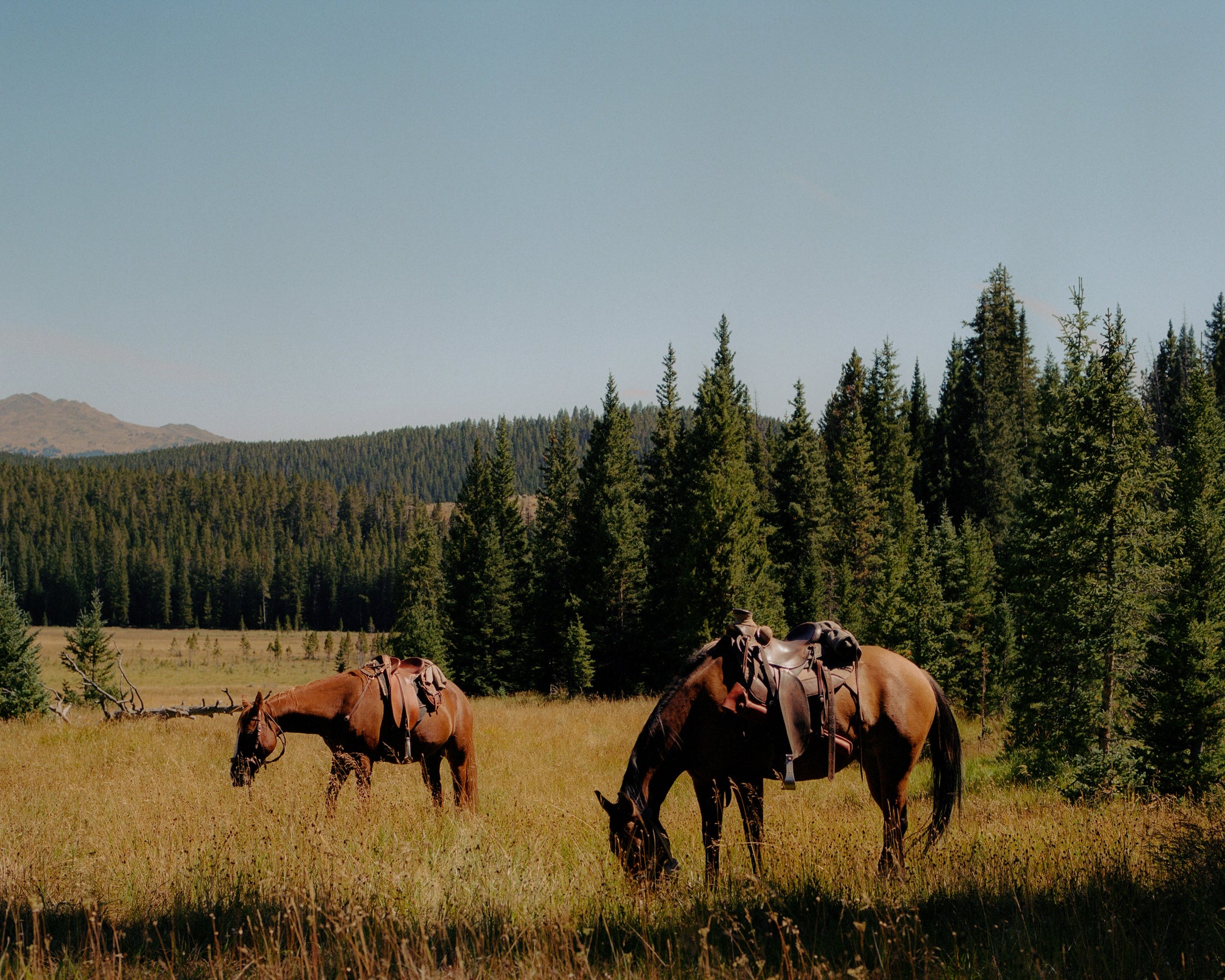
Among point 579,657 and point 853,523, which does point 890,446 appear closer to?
point 853,523

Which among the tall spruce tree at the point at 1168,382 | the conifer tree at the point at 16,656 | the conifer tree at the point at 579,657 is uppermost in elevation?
the tall spruce tree at the point at 1168,382

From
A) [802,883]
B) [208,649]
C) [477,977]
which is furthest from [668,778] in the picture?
[208,649]

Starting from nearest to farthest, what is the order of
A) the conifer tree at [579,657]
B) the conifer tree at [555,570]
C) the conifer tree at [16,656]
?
the conifer tree at [16,656]
the conifer tree at [579,657]
the conifer tree at [555,570]

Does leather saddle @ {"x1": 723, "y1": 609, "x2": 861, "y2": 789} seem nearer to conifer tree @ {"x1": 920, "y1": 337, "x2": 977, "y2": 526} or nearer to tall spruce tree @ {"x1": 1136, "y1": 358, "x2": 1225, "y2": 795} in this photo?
tall spruce tree @ {"x1": 1136, "y1": 358, "x2": 1225, "y2": 795}

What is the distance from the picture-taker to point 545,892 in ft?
16.2

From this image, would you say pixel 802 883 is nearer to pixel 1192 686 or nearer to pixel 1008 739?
pixel 1192 686

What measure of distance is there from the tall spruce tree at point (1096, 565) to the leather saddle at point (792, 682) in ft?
29.3

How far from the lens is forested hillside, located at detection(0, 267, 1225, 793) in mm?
13141

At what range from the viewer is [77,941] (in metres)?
4.46

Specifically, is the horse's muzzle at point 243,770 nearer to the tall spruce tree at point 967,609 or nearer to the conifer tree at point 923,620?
the conifer tree at point 923,620

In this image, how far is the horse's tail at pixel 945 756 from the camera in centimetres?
634

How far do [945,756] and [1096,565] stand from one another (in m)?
8.94

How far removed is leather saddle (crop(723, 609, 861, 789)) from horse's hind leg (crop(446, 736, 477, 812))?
386cm

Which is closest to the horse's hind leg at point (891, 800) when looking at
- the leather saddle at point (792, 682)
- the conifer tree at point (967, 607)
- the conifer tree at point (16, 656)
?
the leather saddle at point (792, 682)
